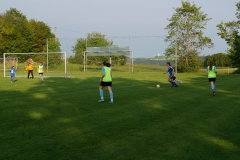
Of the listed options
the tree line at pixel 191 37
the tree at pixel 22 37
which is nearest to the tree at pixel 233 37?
A: the tree line at pixel 191 37

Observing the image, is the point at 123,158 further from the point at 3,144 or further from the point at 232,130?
the point at 232,130

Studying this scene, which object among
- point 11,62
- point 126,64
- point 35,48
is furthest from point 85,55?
point 35,48

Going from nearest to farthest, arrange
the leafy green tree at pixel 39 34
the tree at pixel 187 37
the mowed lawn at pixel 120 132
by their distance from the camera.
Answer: the mowed lawn at pixel 120 132
the tree at pixel 187 37
the leafy green tree at pixel 39 34

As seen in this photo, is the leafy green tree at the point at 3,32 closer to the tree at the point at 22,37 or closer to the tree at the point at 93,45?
the tree at the point at 22,37

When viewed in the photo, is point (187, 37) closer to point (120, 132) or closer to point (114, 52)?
point (114, 52)

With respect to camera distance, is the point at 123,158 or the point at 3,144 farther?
the point at 3,144

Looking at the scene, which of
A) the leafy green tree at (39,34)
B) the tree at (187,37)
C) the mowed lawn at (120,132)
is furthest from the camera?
the leafy green tree at (39,34)

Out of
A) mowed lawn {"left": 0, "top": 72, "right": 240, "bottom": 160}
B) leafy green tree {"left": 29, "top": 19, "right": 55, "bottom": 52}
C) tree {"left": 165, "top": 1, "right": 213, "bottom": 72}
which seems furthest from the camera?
leafy green tree {"left": 29, "top": 19, "right": 55, "bottom": 52}

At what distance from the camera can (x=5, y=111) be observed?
12.3 metres

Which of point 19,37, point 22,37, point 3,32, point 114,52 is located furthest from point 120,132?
point 22,37

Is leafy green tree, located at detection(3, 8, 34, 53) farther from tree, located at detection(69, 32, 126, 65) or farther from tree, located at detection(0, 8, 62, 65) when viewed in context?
tree, located at detection(69, 32, 126, 65)

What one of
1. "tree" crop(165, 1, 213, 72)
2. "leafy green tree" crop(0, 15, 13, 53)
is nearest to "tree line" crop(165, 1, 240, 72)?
"tree" crop(165, 1, 213, 72)

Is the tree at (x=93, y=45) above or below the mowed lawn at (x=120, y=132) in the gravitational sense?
above

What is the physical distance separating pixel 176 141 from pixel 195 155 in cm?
111
